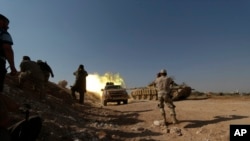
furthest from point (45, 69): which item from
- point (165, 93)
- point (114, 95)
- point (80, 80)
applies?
point (114, 95)

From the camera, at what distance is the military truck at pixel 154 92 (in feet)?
95.6

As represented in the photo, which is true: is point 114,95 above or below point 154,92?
below

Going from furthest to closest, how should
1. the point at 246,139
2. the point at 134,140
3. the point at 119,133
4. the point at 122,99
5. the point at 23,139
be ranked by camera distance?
the point at 122,99 < the point at 119,133 < the point at 134,140 < the point at 246,139 < the point at 23,139

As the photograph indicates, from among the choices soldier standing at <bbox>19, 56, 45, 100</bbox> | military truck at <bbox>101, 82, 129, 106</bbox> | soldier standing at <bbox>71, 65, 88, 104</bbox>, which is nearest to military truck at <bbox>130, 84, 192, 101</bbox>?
military truck at <bbox>101, 82, 129, 106</bbox>

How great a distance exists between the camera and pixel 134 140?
9445mm

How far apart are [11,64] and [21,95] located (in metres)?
8.63

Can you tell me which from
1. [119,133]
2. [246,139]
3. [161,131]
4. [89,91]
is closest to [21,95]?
[119,133]

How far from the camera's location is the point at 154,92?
112 feet

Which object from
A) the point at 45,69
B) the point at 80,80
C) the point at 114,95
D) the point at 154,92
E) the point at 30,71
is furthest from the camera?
the point at 154,92

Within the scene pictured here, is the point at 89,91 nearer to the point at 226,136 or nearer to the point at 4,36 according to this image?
the point at 226,136

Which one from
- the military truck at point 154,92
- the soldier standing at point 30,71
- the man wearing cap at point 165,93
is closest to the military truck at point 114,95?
the military truck at point 154,92

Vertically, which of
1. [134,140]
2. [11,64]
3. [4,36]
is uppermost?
[4,36]

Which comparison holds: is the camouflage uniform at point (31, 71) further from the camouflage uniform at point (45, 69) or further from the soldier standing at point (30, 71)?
the camouflage uniform at point (45, 69)

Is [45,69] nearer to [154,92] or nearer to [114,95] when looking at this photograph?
[114,95]
